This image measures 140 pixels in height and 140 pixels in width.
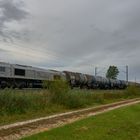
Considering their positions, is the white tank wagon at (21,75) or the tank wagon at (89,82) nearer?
the white tank wagon at (21,75)

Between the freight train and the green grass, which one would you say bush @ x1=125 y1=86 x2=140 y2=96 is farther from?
the green grass

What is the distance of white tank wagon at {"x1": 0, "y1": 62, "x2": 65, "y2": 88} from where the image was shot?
127 ft

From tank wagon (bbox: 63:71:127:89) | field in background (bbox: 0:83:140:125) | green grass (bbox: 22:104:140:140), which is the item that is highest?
tank wagon (bbox: 63:71:127:89)

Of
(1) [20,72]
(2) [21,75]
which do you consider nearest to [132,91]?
(2) [21,75]

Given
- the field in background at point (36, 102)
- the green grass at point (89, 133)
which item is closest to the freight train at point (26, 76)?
the field in background at point (36, 102)

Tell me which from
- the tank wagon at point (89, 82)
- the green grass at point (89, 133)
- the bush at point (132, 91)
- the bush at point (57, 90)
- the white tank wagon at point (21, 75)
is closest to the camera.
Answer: the green grass at point (89, 133)

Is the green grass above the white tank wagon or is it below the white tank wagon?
below

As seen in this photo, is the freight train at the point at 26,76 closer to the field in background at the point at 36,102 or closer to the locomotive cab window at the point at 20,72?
the locomotive cab window at the point at 20,72

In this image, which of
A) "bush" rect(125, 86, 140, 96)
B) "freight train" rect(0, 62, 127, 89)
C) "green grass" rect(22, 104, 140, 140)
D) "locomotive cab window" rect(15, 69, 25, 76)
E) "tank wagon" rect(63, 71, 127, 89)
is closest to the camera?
"green grass" rect(22, 104, 140, 140)

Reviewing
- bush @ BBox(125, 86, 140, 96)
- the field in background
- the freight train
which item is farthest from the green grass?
bush @ BBox(125, 86, 140, 96)

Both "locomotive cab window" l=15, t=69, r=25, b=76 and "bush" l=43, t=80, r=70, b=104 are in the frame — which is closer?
"bush" l=43, t=80, r=70, b=104

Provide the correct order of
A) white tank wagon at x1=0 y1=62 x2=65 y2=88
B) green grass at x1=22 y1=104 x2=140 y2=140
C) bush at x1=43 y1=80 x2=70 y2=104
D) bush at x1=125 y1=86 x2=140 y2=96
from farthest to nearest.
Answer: bush at x1=125 y1=86 x2=140 y2=96 → white tank wagon at x1=0 y1=62 x2=65 y2=88 → bush at x1=43 y1=80 x2=70 y2=104 → green grass at x1=22 y1=104 x2=140 y2=140

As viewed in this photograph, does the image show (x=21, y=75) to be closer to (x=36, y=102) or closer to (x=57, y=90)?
(x=57, y=90)

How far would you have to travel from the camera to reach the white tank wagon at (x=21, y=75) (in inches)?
1528
